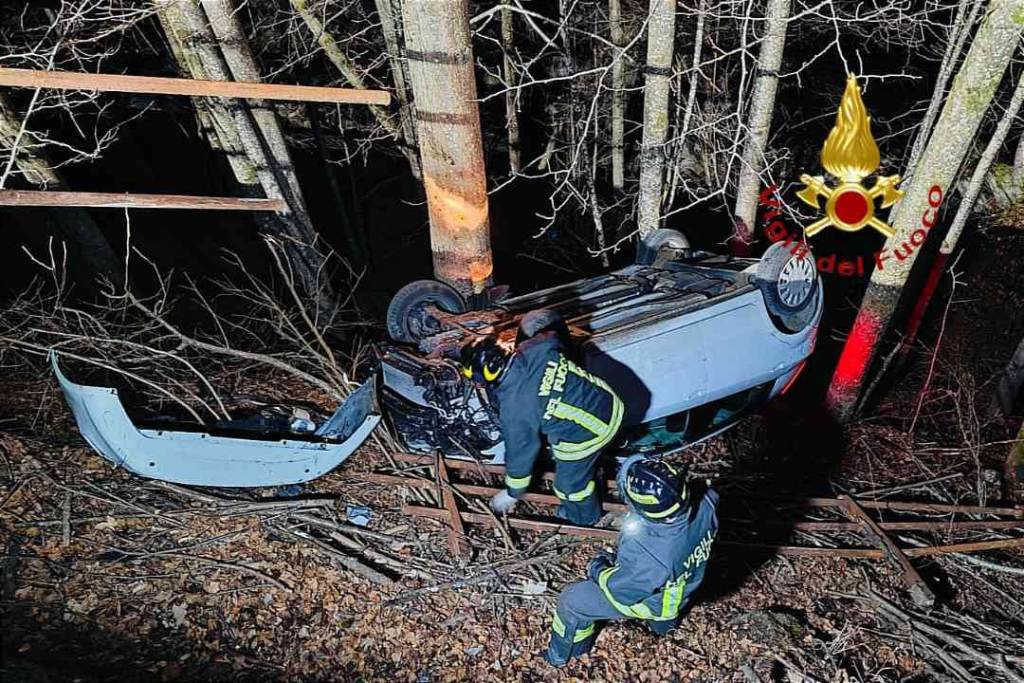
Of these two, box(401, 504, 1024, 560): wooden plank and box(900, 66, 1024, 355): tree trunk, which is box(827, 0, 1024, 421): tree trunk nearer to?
box(900, 66, 1024, 355): tree trunk

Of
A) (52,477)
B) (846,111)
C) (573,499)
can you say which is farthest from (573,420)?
(52,477)

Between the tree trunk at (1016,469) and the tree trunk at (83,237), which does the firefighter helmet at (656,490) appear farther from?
the tree trunk at (83,237)

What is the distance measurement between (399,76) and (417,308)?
3.74 meters

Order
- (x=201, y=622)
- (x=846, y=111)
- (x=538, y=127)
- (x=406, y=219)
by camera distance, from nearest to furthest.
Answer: (x=846, y=111) < (x=201, y=622) < (x=538, y=127) < (x=406, y=219)

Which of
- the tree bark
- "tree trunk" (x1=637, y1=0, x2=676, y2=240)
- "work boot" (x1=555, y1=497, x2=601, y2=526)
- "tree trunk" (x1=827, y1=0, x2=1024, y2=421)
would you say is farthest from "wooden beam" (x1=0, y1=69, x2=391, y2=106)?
the tree bark

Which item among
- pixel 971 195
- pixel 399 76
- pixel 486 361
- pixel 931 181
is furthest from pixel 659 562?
pixel 399 76

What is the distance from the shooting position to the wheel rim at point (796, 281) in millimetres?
5215

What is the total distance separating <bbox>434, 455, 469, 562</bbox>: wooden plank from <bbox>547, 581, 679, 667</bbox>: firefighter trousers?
0.81 m

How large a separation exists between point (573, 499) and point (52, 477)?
12.2ft

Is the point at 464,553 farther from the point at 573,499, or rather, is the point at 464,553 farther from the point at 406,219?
the point at 406,219

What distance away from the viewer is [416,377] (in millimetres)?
4859

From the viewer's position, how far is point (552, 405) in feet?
13.6

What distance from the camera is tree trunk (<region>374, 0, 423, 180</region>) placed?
707 cm

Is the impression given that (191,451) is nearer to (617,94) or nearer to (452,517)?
(452,517)
